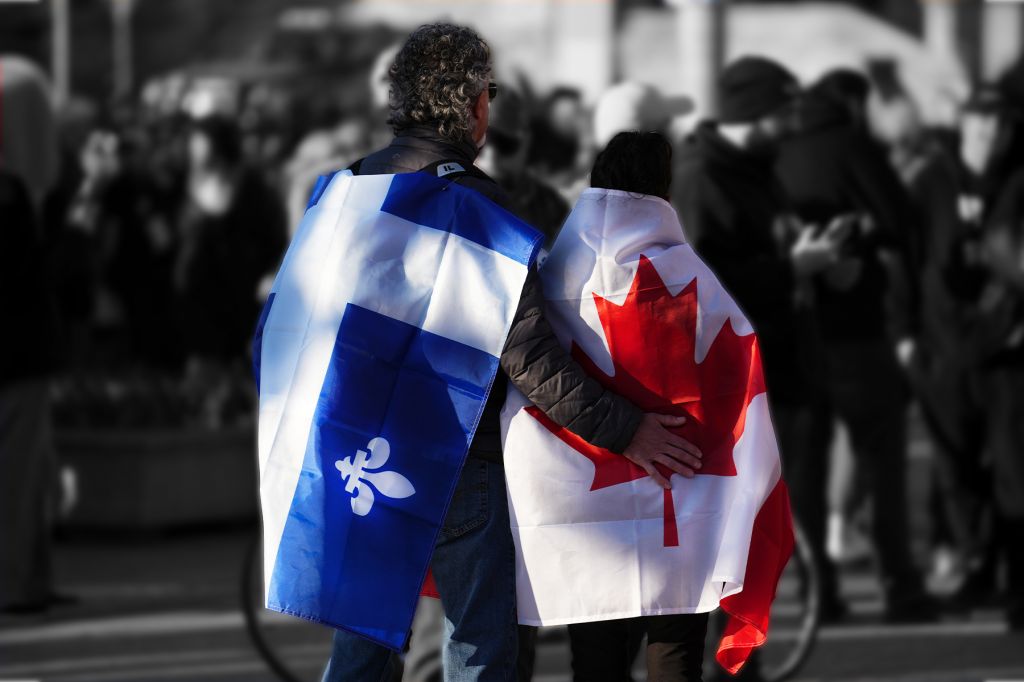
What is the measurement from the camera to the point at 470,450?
4.09m

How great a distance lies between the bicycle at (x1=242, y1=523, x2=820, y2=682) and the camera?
643 centimetres

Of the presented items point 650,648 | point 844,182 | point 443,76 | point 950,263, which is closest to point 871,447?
point 950,263

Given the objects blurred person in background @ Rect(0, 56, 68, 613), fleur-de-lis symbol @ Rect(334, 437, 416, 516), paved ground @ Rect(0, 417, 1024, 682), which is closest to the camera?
fleur-de-lis symbol @ Rect(334, 437, 416, 516)

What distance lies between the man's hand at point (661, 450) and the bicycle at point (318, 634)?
2302mm

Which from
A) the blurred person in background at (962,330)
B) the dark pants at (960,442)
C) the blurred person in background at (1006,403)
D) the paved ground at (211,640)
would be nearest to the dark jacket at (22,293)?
the paved ground at (211,640)

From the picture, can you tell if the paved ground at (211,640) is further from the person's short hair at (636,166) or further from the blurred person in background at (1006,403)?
the person's short hair at (636,166)

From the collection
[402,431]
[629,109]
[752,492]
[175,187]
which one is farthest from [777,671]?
[175,187]

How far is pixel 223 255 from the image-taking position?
34.9 ft

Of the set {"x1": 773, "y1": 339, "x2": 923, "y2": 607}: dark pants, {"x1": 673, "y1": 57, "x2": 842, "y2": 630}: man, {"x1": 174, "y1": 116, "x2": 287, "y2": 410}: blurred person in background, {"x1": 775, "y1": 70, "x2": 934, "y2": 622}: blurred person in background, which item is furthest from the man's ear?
{"x1": 174, "y1": 116, "x2": 287, "y2": 410}: blurred person in background

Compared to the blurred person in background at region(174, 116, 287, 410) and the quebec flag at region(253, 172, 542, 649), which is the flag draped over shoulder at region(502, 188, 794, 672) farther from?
the blurred person in background at region(174, 116, 287, 410)

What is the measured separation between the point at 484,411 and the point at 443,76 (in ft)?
2.42

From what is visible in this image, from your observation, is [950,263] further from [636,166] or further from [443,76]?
[443,76]

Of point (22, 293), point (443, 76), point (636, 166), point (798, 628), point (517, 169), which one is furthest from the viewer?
point (22, 293)

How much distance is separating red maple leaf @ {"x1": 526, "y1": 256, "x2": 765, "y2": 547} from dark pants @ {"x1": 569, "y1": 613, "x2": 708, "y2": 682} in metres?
0.23
